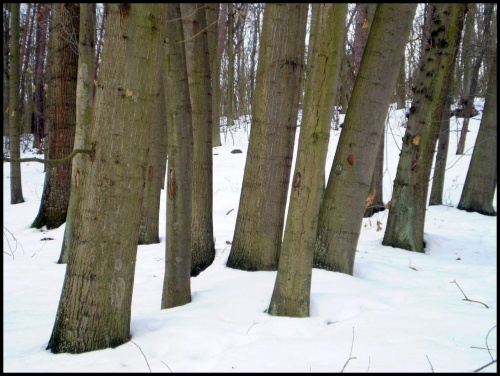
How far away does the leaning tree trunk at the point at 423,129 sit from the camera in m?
6.63

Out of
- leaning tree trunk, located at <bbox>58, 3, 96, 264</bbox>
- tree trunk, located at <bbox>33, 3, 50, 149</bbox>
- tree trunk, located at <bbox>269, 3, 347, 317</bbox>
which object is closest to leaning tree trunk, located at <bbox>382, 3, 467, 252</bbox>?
tree trunk, located at <bbox>269, 3, 347, 317</bbox>

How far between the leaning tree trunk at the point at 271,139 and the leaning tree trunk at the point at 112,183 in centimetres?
188

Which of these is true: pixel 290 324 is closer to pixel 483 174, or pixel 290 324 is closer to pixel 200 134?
pixel 200 134

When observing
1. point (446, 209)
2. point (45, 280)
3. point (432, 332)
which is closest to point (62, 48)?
point (45, 280)

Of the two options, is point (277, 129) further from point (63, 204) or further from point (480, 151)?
point (480, 151)

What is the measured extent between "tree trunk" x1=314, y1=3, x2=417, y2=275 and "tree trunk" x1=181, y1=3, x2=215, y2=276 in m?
1.52

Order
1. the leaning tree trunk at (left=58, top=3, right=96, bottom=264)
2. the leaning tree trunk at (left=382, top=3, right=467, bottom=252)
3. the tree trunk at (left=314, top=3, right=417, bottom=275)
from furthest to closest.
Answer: the leaning tree trunk at (left=382, top=3, right=467, bottom=252) < the leaning tree trunk at (left=58, top=3, right=96, bottom=264) < the tree trunk at (left=314, top=3, right=417, bottom=275)

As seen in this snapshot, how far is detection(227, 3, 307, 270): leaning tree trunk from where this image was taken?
4.65m

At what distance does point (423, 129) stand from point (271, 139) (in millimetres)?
3182

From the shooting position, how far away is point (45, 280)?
18.7 feet

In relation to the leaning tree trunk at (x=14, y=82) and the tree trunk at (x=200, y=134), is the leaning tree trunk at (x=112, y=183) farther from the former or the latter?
the leaning tree trunk at (x=14, y=82)

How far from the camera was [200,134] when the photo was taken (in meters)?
5.22

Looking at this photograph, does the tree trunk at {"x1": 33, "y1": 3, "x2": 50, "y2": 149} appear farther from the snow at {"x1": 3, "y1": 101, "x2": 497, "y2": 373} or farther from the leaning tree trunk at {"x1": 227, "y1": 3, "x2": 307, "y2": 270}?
the leaning tree trunk at {"x1": 227, "y1": 3, "x2": 307, "y2": 270}

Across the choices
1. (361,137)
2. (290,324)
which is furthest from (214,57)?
(290,324)
